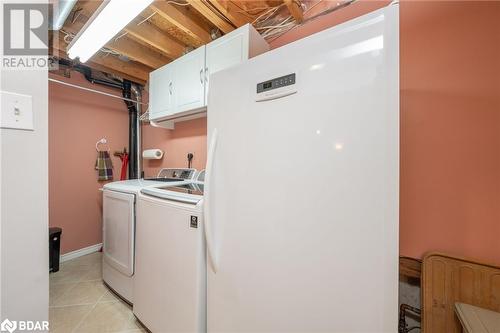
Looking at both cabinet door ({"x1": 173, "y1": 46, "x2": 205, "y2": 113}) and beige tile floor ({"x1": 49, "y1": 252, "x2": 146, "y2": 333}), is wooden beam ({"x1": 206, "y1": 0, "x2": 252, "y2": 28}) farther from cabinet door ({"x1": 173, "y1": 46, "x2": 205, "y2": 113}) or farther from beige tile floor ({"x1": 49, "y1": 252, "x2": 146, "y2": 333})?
beige tile floor ({"x1": 49, "y1": 252, "x2": 146, "y2": 333})

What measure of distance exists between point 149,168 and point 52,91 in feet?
4.80

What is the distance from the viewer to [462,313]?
98 cm

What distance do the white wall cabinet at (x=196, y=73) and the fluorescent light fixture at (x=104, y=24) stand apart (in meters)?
0.62

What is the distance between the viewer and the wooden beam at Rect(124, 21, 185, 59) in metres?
1.92

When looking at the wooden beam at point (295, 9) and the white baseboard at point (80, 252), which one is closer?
the wooden beam at point (295, 9)

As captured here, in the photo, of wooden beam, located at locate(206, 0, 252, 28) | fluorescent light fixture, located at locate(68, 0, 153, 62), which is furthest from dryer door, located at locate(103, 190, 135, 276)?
wooden beam, located at locate(206, 0, 252, 28)

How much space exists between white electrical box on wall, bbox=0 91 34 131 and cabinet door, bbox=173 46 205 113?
128cm

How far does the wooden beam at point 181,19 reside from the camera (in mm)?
1676

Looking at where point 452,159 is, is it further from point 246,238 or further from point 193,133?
point 193,133

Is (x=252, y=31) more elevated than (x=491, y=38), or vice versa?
(x=252, y=31)

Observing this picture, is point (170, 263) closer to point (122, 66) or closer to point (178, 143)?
point (178, 143)

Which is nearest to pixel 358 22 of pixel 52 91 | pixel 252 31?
pixel 252 31

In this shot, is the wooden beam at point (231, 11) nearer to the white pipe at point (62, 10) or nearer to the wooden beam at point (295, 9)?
the wooden beam at point (295, 9)

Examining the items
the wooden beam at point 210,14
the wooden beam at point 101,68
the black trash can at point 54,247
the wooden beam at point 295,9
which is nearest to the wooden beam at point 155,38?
the wooden beam at point 210,14
